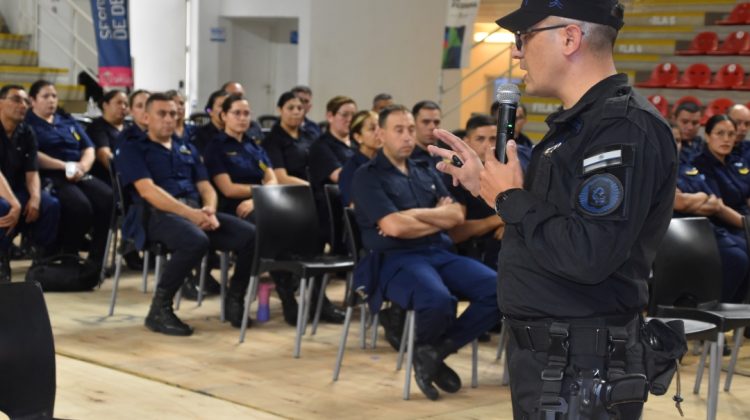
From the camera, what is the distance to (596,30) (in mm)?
1905

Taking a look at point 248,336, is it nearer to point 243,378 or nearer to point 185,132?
point 243,378

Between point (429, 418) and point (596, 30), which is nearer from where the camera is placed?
point (596, 30)

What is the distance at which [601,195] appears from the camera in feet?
5.88

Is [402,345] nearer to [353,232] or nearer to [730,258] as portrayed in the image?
[353,232]

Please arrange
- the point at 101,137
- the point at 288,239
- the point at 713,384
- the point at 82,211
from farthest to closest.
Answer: the point at 101,137 → the point at 82,211 → the point at 288,239 → the point at 713,384

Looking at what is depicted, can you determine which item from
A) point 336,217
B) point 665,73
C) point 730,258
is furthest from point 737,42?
point 336,217

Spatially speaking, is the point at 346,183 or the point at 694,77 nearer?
the point at 346,183

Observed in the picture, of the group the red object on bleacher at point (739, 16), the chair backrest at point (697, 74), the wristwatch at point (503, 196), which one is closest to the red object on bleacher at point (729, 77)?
the chair backrest at point (697, 74)

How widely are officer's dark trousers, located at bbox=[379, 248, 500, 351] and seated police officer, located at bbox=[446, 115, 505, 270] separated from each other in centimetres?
51

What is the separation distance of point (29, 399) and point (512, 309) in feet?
4.12

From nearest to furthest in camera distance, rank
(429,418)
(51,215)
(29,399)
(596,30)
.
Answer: (596,30), (29,399), (429,418), (51,215)

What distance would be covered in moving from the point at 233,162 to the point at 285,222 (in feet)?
3.56

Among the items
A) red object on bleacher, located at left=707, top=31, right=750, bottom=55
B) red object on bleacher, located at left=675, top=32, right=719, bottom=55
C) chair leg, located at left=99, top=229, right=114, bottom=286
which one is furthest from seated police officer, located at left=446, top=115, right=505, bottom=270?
red object on bleacher, located at left=675, top=32, right=719, bottom=55

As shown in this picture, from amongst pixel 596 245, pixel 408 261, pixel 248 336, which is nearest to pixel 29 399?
pixel 596 245
